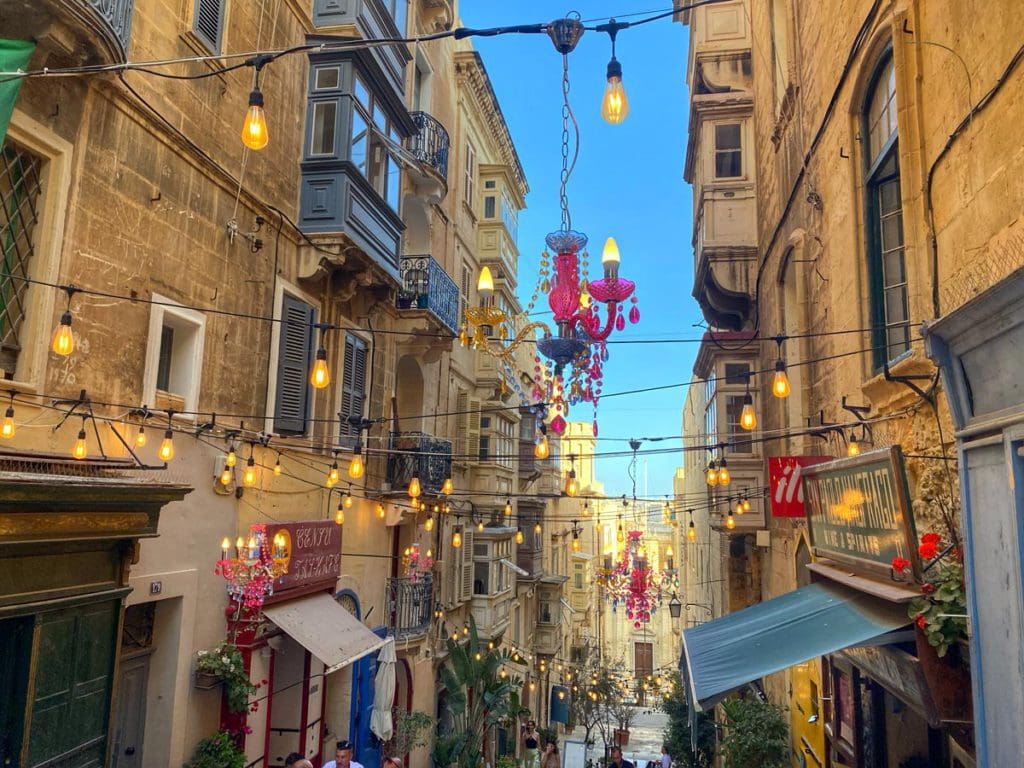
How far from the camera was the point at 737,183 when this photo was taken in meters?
15.8

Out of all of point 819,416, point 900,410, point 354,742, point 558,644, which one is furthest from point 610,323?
point 558,644

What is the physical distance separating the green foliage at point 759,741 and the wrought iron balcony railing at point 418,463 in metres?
7.92

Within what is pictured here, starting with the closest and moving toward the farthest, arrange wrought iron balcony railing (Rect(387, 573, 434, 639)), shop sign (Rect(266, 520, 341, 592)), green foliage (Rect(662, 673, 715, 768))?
shop sign (Rect(266, 520, 341, 592))
wrought iron balcony railing (Rect(387, 573, 434, 639))
green foliage (Rect(662, 673, 715, 768))

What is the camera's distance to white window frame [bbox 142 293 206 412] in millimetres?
9023

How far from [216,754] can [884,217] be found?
11011mm

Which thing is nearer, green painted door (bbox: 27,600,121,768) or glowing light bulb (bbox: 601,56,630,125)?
glowing light bulb (bbox: 601,56,630,125)

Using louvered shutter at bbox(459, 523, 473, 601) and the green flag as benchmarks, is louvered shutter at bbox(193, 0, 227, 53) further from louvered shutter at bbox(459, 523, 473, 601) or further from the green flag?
louvered shutter at bbox(459, 523, 473, 601)

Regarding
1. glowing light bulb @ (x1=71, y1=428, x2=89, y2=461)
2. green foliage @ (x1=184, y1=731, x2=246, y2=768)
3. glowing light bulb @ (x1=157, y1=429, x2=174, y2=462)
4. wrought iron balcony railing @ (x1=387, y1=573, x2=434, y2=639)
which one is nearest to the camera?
glowing light bulb @ (x1=71, y1=428, x2=89, y2=461)

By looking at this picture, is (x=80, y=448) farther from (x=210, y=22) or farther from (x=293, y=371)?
(x=210, y=22)

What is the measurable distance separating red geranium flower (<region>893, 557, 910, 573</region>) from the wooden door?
29.3ft

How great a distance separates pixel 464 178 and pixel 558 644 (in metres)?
25.1

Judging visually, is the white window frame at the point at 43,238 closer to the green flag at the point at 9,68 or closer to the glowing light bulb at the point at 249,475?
the green flag at the point at 9,68

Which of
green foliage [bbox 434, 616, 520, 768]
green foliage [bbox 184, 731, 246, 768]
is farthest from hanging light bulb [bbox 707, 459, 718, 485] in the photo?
green foliage [bbox 184, 731, 246, 768]

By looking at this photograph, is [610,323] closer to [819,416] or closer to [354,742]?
[819,416]
